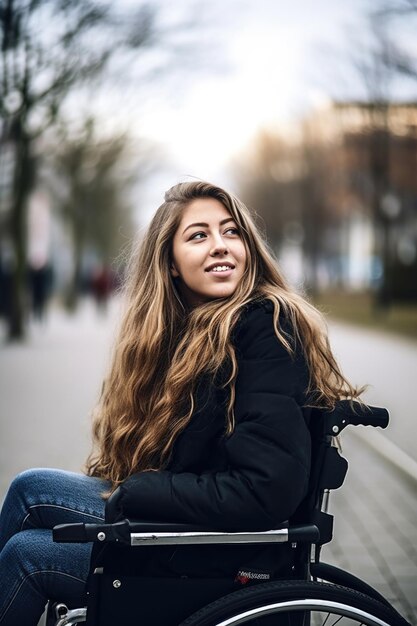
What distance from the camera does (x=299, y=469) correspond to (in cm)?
230

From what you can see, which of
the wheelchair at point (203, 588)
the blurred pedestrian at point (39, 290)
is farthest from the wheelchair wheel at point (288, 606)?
the blurred pedestrian at point (39, 290)

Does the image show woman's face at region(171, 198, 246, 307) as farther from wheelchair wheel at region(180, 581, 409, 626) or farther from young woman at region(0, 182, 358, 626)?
wheelchair wheel at region(180, 581, 409, 626)

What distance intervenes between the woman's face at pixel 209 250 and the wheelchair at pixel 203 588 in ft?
1.55

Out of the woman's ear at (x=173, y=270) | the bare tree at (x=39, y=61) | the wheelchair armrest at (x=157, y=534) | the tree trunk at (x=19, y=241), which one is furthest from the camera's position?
the tree trunk at (x=19, y=241)

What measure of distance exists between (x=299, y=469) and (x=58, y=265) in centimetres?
6581

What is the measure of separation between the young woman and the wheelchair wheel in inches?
4.6

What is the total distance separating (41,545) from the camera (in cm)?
255

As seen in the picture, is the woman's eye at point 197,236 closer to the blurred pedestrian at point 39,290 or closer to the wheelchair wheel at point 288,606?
the wheelchair wheel at point 288,606

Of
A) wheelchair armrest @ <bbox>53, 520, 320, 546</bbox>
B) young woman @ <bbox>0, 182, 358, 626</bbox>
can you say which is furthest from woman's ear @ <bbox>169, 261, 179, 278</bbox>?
wheelchair armrest @ <bbox>53, 520, 320, 546</bbox>

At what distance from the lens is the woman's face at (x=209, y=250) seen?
2.66 meters

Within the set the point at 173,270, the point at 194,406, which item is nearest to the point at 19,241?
the point at 173,270

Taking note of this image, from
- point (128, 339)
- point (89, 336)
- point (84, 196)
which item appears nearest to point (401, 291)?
point (84, 196)

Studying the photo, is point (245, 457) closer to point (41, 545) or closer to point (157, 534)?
point (157, 534)

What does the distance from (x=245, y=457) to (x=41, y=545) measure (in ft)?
2.11
